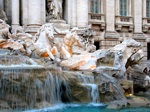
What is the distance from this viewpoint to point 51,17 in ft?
69.6

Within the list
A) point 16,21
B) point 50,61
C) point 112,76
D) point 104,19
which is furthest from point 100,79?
point 104,19

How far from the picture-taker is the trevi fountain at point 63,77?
12211mm

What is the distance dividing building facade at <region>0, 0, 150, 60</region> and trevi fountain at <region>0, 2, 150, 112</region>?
2.13 m

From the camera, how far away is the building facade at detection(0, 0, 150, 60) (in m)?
20.2

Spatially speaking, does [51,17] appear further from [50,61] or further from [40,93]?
[40,93]

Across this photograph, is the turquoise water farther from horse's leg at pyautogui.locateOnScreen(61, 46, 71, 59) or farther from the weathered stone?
horse's leg at pyautogui.locateOnScreen(61, 46, 71, 59)

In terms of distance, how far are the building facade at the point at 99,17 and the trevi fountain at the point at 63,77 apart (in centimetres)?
213

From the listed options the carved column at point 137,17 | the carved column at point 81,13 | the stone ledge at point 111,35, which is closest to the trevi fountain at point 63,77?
the carved column at point 81,13

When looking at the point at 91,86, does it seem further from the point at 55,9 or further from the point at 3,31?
the point at 55,9

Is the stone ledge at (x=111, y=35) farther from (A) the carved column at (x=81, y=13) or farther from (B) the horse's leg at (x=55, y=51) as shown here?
(B) the horse's leg at (x=55, y=51)

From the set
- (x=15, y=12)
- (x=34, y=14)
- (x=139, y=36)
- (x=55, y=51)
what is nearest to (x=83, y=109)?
(x=55, y=51)

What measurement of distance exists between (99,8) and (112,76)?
1019 cm

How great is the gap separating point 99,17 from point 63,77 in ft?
38.4

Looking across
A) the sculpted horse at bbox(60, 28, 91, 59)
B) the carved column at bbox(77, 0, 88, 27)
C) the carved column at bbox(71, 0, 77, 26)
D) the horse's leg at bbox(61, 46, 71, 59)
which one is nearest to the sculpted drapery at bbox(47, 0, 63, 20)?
the carved column at bbox(71, 0, 77, 26)
